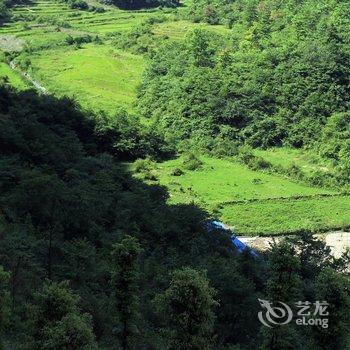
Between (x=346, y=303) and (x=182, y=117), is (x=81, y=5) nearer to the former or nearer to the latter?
(x=182, y=117)

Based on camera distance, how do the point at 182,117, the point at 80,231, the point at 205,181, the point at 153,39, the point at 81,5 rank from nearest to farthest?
1. the point at 80,231
2. the point at 205,181
3. the point at 182,117
4. the point at 153,39
5. the point at 81,5

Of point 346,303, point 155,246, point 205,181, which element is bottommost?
point 205,181

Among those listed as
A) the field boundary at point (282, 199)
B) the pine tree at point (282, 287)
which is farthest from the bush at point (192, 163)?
the pine tree at point (282, 287)

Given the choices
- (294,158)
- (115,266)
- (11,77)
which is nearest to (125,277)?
(115,266)

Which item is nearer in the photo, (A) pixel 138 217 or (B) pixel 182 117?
(A) pixel 138 217

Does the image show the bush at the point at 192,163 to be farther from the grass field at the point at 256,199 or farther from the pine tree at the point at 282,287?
the pine tree at the point at 282,287

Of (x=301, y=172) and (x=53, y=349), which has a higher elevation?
(x=53, y=349)

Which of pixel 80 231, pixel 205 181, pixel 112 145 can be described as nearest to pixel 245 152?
pixel 205 181

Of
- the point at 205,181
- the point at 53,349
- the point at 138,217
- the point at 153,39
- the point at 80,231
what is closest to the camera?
the point at 53,349
